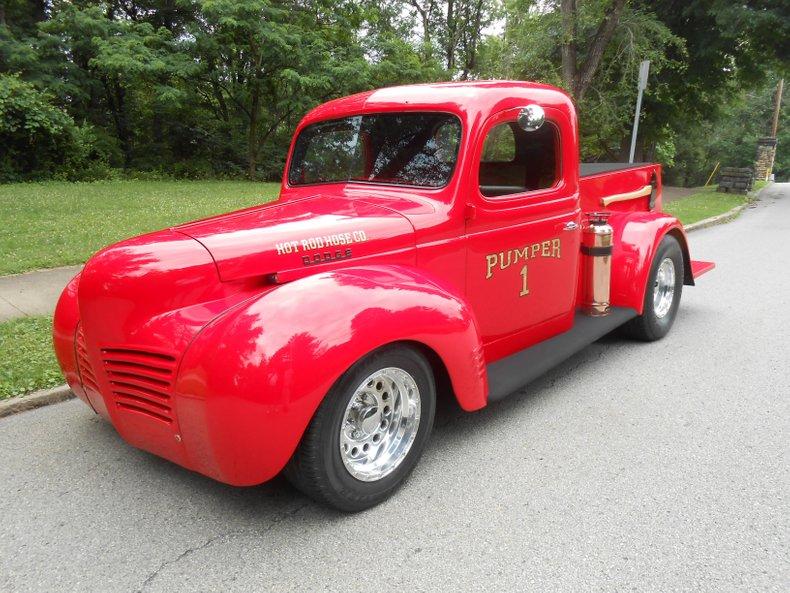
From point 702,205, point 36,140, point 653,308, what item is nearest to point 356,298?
point 653,308

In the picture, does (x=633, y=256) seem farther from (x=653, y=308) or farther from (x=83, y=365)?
(x=83, y=365)

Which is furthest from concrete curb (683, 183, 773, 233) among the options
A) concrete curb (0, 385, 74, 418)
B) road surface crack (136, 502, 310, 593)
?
concrete curb (0, 385, 74, 418)

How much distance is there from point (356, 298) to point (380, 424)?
625 millimetres

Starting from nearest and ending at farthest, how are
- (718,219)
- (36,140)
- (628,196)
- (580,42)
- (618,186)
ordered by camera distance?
(618,186) < (628,196) < (718,219) < (36,140) < (580,42)

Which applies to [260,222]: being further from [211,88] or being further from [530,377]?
[211,88]

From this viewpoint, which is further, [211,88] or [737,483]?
[211,88]

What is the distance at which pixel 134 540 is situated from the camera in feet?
7.64

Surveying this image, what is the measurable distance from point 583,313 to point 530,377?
1.20 metres

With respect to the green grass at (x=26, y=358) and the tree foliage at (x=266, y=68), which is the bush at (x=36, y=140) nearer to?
the tree foliage at (x=266, y=68)

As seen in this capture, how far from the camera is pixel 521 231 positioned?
3.35 m

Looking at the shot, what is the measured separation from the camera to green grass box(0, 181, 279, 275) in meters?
6.68

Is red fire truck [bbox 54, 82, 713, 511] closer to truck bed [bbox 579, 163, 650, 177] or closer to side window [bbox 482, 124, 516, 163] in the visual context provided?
side window [bbox 482, 124, 516, 163]

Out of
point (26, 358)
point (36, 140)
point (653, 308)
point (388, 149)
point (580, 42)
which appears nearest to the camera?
point (388, 149)

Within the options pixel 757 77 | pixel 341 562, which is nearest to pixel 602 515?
pixel 341 562
